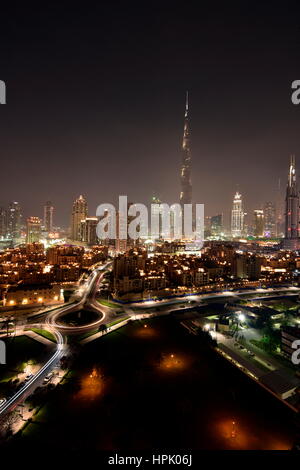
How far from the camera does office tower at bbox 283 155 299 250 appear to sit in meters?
61.6

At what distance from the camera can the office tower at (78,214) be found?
227ft

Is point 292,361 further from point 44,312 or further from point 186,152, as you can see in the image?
point 186,152

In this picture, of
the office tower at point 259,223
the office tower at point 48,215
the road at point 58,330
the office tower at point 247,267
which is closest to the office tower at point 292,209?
the office tower at point 259,223

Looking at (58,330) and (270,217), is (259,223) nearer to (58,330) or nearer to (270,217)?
(270,217)

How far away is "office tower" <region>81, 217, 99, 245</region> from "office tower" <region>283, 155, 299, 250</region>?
47.0 meters

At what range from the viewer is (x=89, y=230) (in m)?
64.5

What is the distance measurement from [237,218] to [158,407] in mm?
103470

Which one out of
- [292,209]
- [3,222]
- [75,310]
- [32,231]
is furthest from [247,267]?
[3,222]

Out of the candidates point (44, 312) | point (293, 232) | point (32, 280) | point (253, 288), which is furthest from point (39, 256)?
point (293, 232)

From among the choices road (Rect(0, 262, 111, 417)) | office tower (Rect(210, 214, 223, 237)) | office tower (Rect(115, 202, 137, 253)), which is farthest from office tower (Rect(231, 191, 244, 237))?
road (Rect(0, 262, 111, 417))

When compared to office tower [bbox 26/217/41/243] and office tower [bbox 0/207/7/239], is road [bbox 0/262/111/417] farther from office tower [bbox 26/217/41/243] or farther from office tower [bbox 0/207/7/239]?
office tower [bbox 0/207/7/239]

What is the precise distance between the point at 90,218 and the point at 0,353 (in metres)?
55.8

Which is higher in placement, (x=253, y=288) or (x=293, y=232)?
(x=293, y=232)

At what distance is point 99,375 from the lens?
10.2 m
